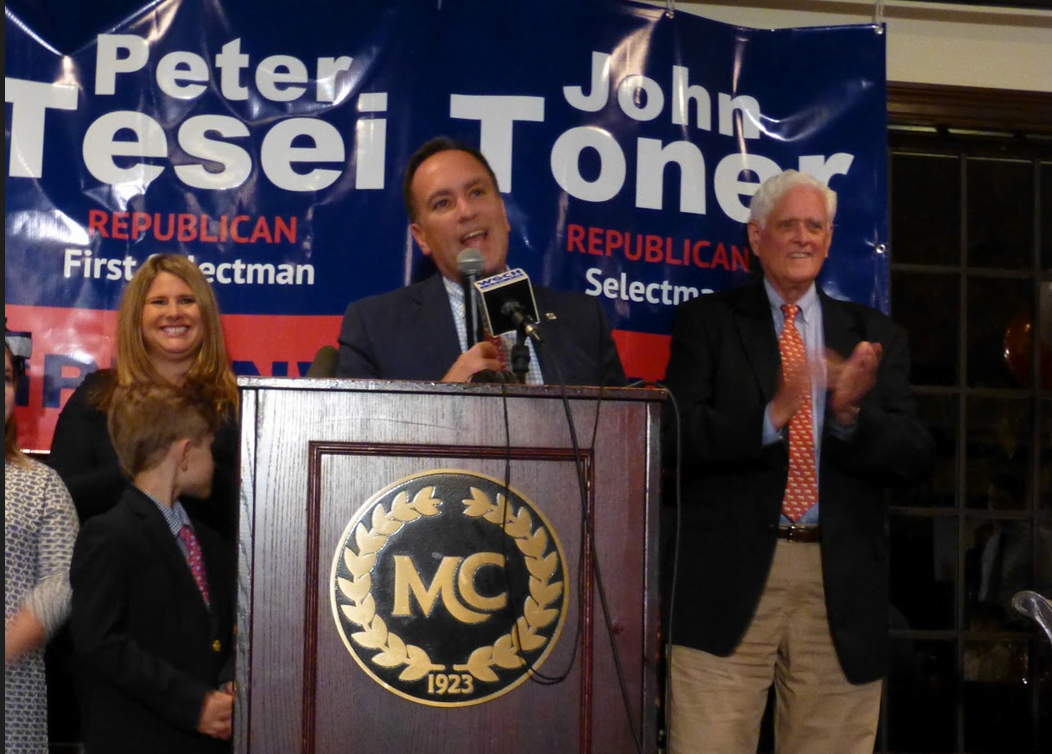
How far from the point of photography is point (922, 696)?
4000 mm

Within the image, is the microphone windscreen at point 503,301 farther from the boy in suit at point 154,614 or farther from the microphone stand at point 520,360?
the boy in suit at point 154,614

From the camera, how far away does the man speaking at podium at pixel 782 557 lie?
2850 millimetres

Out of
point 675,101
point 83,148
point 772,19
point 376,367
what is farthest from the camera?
point 772,19

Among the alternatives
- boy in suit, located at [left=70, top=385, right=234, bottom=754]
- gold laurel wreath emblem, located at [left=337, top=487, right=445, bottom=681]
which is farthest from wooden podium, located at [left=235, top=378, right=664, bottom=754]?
boy in suit, located at [left=70, top=385, right=234, bottom=754]

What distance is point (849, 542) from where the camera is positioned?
288cm

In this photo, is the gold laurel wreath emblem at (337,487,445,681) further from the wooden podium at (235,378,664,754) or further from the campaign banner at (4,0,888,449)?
the campaign banner at (4,0,888,449)

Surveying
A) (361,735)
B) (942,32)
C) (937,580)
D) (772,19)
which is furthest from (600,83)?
(361,735)

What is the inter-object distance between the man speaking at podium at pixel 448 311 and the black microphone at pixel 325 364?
0.02m

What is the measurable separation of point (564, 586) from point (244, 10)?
7.06 feet

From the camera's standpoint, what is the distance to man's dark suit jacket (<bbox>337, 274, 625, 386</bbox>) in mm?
2547

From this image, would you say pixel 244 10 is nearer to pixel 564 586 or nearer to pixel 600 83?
pixel 600 83

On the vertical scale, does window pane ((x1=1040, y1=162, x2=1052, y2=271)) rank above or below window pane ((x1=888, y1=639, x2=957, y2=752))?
above

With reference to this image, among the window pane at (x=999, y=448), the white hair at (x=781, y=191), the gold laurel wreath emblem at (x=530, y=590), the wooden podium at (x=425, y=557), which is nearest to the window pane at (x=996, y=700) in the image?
the window pane at (x=999, y=448)

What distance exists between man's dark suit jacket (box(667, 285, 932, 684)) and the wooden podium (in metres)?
1.00
